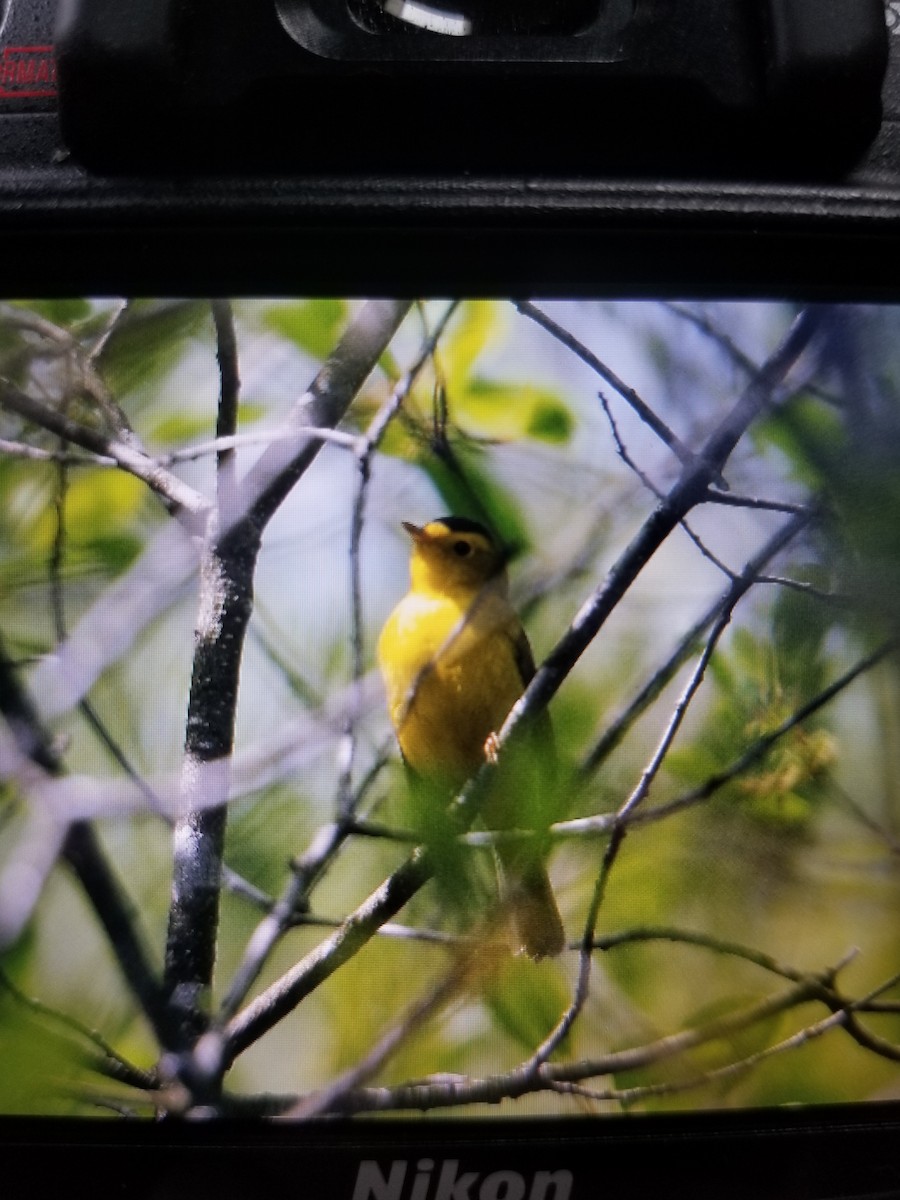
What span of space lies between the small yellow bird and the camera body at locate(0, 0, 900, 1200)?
136 millimetres

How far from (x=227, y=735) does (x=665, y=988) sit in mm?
283

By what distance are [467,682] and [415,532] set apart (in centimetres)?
14

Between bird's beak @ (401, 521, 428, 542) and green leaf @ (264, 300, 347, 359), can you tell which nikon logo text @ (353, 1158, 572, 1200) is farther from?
green leaf @ (264, 300, 347, 359)

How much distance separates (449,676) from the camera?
0.72 m

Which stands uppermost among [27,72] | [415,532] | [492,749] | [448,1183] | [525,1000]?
[27,72]

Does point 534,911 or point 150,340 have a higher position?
point 150,340

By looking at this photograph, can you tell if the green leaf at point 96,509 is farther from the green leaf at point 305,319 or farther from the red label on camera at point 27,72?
the red label on camera at point 27,72

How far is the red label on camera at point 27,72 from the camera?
25.6 inches

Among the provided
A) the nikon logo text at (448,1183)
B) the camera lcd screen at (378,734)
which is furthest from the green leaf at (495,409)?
the nikon logo text at (448,1183)

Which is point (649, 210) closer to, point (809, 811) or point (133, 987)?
point (809, 811)

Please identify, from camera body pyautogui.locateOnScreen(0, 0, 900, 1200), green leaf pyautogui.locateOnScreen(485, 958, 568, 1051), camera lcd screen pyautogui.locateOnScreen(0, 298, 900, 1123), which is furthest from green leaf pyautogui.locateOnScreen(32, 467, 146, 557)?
green leaf pyautogui.locateOnScreen(485, 958, 568, 1051)

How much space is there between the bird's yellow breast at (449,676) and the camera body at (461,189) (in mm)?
187

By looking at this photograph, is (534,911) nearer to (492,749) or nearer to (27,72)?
(492,749)

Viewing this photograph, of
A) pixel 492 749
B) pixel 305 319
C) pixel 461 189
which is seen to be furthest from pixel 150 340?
pixel 492 749
